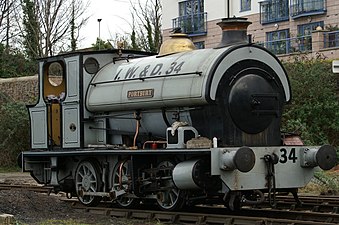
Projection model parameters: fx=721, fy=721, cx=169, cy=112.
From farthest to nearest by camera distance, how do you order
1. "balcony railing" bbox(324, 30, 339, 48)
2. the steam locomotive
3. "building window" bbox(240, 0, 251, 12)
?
"building window" bbox(240, 0, 251, 12) < "balcony railing" bbox(324, 30, 339, 48) < the steam locomotive

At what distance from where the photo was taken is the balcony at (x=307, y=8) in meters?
35.7

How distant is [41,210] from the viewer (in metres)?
14.2

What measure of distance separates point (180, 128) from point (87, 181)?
3.01 meters

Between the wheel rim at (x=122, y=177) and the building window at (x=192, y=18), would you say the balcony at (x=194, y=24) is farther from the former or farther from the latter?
the wheel rim at (x=122, y=177)

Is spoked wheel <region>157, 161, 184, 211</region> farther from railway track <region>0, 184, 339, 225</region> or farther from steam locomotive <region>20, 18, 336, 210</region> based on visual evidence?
railway track <region>0, 184, 339, 225</region>

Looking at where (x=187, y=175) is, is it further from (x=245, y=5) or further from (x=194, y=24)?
(x=194, y=24)

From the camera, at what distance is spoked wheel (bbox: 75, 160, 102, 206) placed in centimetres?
1425

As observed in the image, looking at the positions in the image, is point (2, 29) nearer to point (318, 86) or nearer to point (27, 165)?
point (318, 86)

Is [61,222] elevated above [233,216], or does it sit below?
below

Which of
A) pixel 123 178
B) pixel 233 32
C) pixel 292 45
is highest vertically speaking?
pixel 292 45

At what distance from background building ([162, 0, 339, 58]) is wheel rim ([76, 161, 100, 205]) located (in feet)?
52.1

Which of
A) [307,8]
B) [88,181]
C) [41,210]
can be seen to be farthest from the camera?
[307,8]

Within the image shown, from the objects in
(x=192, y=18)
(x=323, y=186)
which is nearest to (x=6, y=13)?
(x=192, y=18)

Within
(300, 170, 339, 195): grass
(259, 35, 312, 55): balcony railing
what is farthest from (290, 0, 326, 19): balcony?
(300, 170, 339, 195): grass
